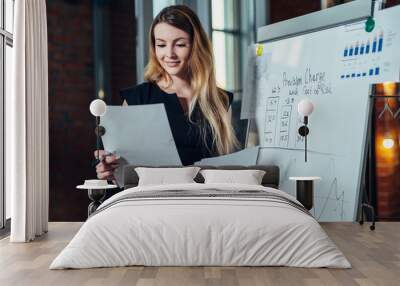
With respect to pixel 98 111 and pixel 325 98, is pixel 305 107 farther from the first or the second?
pixel 98 111

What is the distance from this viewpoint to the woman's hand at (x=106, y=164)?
7352 millimetres

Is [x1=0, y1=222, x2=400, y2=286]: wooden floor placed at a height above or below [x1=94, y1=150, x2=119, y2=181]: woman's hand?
below

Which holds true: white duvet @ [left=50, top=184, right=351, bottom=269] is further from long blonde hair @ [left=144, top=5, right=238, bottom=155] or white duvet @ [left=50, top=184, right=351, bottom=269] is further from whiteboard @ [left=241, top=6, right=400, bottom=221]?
long blonde hair @ [left=144, top=5, right=238, bottom=155]

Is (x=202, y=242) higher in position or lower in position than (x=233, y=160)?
lower

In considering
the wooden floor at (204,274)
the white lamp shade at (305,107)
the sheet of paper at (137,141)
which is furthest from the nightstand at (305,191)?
the sheet of paper at (137,141)

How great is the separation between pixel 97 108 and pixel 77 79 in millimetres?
642

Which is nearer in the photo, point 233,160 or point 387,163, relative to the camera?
point 387,163

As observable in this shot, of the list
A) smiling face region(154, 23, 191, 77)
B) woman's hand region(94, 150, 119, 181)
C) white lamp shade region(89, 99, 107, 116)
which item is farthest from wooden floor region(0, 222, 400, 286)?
smiling face region(154, 23, 191, 77)

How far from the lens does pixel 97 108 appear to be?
23.3ft

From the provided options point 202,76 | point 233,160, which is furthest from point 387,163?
point 202,76

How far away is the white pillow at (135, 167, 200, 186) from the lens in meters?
6.83

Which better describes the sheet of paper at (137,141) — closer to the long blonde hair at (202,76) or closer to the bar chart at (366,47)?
the long blonde hair at (202,76)

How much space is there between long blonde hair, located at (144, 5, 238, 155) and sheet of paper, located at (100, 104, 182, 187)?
1.42ft

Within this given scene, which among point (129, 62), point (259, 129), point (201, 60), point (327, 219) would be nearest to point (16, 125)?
point (129, 62)
